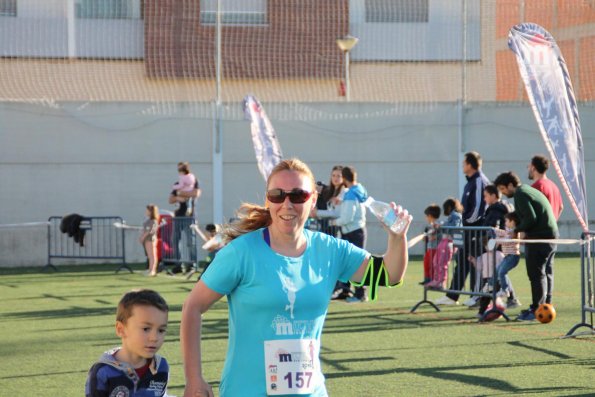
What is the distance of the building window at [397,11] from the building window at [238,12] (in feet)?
8.64

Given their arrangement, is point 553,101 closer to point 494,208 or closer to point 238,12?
point 494,208

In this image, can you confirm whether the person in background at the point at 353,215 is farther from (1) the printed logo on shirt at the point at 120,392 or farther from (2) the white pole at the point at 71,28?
(2) the white pole at the point at 71,28

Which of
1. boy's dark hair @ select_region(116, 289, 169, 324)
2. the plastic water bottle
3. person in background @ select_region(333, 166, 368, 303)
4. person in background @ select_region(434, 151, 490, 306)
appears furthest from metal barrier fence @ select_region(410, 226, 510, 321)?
the plastic water bottle

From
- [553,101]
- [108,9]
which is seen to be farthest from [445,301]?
[108,9]

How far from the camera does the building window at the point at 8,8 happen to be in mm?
25127

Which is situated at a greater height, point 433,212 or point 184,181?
point 184,181

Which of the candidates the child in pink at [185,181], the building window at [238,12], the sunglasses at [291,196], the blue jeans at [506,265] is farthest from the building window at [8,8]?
the sunglasses at [291,196]

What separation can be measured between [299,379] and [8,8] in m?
22.4

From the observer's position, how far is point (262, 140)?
18797 mm

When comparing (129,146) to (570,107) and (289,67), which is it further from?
(570,107)

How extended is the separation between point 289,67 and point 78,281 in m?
10.7

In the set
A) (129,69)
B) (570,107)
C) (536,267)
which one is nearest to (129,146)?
(129,69)

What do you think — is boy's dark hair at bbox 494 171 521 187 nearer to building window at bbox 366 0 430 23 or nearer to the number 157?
the number 157

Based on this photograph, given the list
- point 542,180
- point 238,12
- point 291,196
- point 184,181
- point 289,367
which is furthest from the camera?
point 238,12
